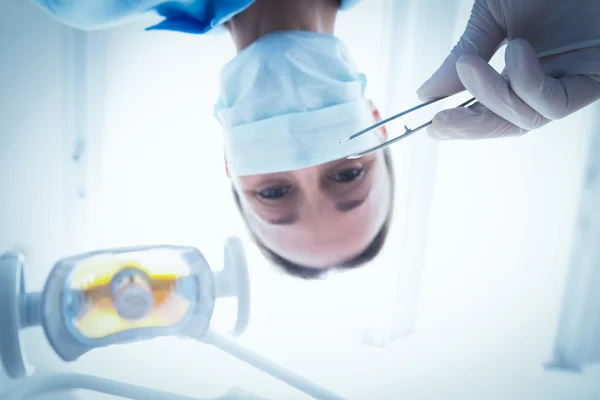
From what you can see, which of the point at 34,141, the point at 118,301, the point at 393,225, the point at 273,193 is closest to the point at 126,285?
the point at 118,301

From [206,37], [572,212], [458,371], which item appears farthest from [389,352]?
[206,37]

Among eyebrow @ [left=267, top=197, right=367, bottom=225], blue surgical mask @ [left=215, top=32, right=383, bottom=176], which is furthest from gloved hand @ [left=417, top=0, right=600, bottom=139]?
eyebrow @ [left=267, top=197, right=367, bottom=225]

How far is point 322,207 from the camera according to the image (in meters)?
0.93

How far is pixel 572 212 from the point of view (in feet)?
4.24

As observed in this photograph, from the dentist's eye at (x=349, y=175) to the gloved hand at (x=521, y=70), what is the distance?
279 mm

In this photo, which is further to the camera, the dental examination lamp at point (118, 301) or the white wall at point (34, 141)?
the white wall at point (34, 141)

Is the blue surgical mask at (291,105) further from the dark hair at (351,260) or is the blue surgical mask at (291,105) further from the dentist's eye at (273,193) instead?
the dark hair at (351,260)

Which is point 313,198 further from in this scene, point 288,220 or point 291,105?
point 291,105

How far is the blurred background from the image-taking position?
1.22m

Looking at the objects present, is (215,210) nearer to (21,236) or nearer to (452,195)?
(21,236)

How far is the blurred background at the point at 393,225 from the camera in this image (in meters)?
1.22

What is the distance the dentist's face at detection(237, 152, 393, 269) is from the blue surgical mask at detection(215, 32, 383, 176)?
0.05 m

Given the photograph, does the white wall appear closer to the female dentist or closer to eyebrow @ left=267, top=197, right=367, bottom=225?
the female dentist

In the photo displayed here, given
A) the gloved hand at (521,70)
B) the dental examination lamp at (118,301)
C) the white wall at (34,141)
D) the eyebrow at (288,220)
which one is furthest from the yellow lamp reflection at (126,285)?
the gloved hand at (521,70)
